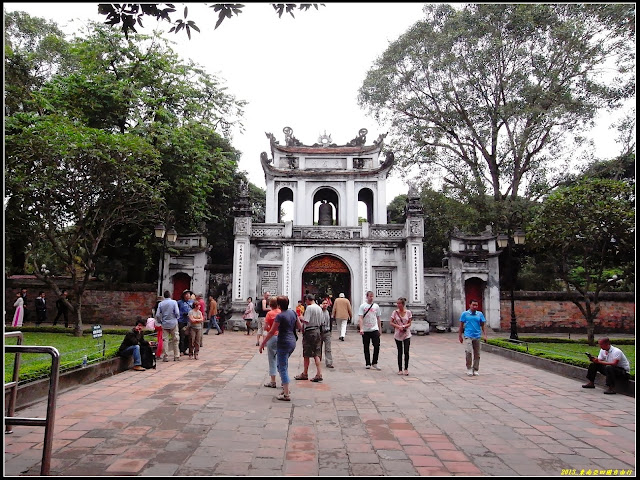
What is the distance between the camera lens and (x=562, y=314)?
2059 centimetres

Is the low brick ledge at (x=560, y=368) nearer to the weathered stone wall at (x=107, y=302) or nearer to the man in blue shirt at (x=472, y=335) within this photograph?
the man in blue shirt at (x=472, y=335)

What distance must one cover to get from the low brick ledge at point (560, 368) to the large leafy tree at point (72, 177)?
39.5 ft

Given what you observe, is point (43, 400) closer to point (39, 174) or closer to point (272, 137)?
point (39, 174)

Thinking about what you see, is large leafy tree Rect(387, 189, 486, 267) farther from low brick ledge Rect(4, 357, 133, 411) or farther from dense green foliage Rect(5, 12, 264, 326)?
low brick ledge Rect(4, 357, 133, 411)

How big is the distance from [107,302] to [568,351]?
18307 mm

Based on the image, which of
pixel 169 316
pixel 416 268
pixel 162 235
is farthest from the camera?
pixel 416 268

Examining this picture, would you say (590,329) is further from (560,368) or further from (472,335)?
(472,335)

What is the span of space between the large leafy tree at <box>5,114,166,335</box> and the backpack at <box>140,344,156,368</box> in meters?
6.59

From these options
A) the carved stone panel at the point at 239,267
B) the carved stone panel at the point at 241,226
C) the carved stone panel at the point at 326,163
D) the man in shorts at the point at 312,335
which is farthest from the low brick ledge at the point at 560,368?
the carved stone panel at the point at 326,163

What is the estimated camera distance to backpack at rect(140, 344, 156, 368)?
9.30 metres

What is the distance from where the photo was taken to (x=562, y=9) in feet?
74.5

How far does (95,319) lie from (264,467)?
63.8ft

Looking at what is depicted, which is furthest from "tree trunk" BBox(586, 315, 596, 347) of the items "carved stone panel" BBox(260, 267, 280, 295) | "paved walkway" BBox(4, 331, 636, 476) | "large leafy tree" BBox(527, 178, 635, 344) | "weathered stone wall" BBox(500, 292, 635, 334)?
"carved stone panel" BBox(260, 267, 280, 295)

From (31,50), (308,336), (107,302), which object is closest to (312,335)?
(308,336)
